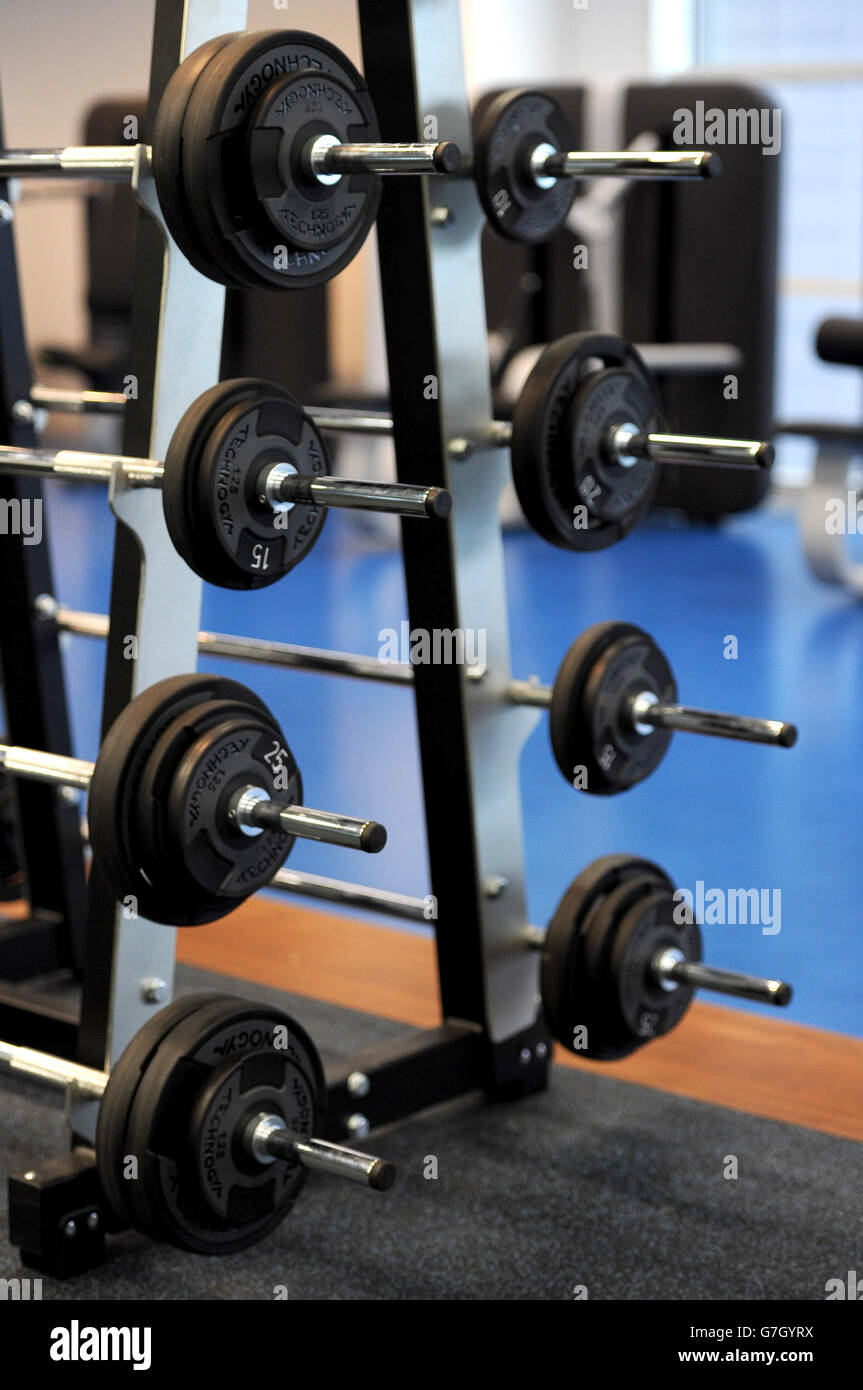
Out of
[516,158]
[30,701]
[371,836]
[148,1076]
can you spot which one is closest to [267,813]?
[371,836]

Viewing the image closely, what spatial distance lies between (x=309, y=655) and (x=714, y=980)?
0.63 metres

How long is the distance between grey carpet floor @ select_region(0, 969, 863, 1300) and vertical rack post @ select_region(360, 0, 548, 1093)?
5.0 inches

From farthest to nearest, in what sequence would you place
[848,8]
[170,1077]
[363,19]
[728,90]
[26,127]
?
[26,127]
[848,8]
[728,90]
[363,19]
[170,1077]

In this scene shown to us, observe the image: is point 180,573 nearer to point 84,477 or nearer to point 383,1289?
point 84,477

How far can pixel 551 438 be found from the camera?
1.86m

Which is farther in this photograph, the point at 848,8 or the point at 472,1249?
the point at 848,8

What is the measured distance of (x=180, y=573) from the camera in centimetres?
172

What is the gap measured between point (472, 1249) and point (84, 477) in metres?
0.90

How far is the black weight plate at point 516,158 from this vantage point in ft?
6.10

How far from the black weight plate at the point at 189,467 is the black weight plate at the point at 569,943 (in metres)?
0.65

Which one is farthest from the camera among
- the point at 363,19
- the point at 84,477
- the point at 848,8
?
the point at 848,8

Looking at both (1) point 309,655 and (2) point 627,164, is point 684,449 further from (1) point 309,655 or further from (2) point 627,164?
(1) point 309,655

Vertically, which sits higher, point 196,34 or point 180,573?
point 196,34
